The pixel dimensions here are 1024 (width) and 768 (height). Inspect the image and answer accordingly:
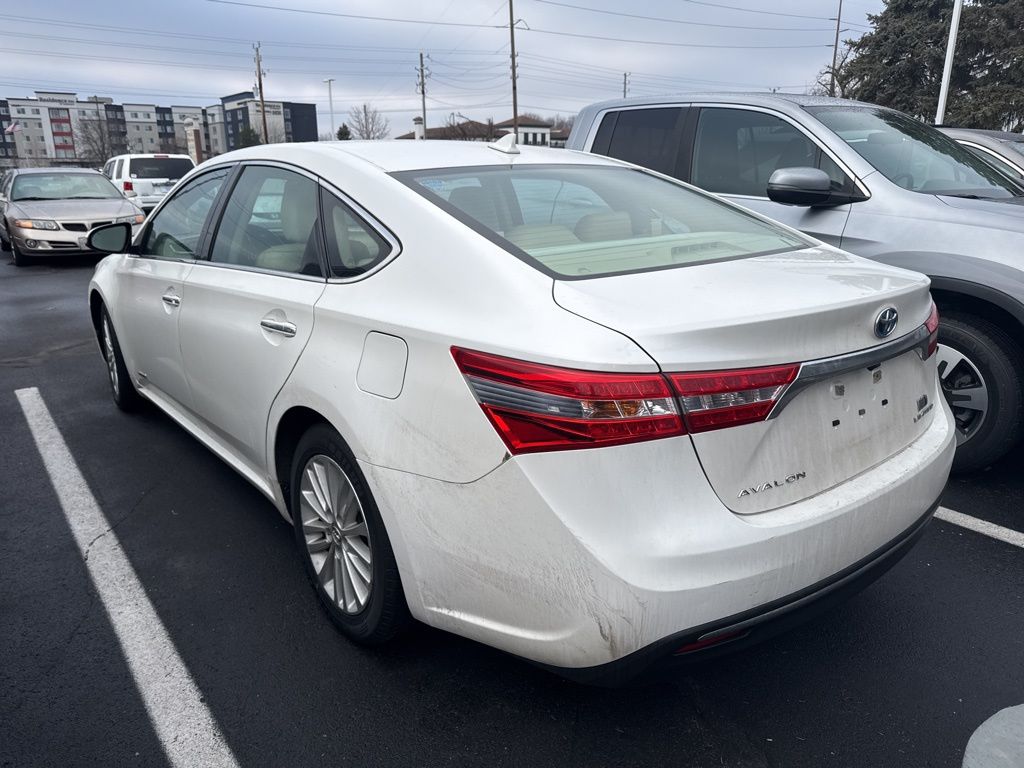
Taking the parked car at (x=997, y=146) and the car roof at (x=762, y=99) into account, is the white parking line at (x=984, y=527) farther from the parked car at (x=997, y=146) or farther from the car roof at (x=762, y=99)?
the parked car at (x=997, y=146)

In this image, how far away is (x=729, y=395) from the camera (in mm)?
1770

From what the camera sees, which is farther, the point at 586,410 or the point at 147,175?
the point at 147,175

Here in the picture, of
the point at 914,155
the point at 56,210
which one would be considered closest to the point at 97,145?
the point at 56,210

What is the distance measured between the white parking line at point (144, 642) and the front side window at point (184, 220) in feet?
4.14

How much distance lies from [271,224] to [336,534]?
1263 mm

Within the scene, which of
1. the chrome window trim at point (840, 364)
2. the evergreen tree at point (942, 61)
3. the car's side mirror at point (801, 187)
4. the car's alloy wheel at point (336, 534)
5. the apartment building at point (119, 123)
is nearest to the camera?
the chrome window trim at point (840, 364)

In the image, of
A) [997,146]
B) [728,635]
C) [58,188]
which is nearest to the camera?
[728,635]

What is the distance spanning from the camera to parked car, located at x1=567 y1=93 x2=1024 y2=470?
3.59 metres

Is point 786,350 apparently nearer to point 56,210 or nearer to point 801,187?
point 801,187

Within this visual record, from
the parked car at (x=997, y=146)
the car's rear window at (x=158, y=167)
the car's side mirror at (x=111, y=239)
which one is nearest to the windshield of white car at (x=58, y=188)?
the car's rear window at (x=158, y=167)

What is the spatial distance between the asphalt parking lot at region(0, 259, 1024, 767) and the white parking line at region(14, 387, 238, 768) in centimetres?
3

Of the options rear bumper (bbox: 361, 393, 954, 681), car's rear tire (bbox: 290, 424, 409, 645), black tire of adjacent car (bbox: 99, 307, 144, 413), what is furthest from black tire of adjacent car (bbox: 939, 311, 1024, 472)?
black tire of adjacent car (bbox: 99, 307, 144, 413)

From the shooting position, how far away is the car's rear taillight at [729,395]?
68.2 inches

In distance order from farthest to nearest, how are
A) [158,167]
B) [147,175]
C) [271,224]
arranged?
1. [158,167]
2. [147,175]
3. [271,224]
